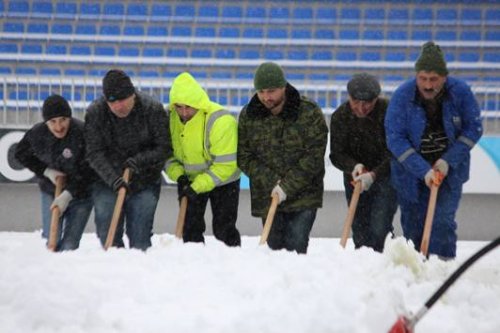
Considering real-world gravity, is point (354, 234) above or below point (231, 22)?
below

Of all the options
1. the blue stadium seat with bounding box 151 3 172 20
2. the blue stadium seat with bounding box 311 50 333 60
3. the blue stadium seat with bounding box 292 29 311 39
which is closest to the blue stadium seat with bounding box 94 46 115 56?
the blue stadium seat with bounding box 151 3 172 20

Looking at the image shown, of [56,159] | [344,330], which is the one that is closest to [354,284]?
[344,330]

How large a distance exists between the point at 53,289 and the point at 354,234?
3087 mm

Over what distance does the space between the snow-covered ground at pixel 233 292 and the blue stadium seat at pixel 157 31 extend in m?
11.5

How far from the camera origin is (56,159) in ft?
19.3

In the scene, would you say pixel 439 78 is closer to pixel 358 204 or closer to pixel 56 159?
pixel 358 204

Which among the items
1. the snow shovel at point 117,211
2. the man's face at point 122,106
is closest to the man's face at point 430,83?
the man's face at point 122,106

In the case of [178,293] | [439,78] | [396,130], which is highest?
[439,78]

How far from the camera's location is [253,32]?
→ 15258mm

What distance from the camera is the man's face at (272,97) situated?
5332mm

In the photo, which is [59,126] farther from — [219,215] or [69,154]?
[219,215]

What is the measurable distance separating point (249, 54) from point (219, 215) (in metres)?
9.48

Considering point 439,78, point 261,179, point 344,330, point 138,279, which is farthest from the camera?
point 261,179

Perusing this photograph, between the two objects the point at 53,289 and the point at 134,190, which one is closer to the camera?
the point at 53,289
